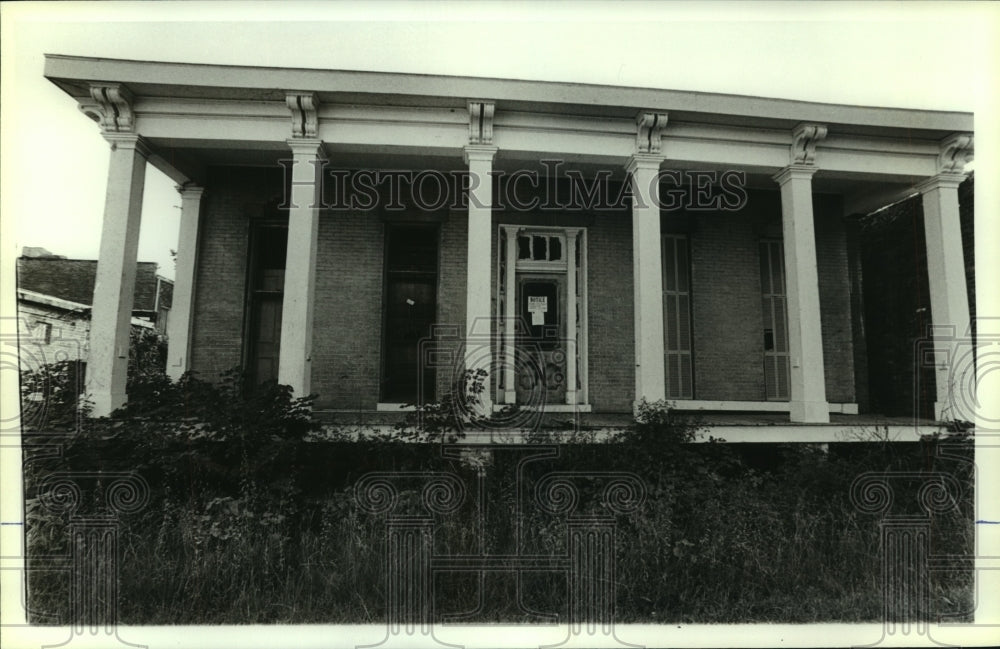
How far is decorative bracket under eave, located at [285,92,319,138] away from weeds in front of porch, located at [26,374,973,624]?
294cm

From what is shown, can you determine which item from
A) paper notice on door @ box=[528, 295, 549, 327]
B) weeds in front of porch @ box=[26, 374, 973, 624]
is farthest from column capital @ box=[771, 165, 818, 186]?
paper notice on door @ box=[528, 295, 549, 327]

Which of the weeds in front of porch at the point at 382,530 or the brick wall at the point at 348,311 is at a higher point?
the brick wall at the point at 348,311

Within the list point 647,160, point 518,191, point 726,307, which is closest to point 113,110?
point 518,191

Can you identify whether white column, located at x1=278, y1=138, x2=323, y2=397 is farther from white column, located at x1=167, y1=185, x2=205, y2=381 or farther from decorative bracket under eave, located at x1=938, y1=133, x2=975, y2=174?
decorative bracket under eave, located at x1=938, y1=133, x2=975, y2=174

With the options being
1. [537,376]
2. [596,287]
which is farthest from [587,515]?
[596,287]

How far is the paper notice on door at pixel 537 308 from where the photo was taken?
8.16m

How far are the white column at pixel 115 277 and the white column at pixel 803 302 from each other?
7.75 m

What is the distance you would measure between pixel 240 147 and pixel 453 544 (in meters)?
5.20

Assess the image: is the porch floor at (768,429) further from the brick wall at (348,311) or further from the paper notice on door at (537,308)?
the paper notice on door at (537,308)

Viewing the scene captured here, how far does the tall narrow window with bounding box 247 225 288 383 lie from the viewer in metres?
7.91

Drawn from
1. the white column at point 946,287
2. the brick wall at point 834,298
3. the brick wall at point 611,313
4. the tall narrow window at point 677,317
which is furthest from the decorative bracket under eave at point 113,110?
the white column at point 946,287

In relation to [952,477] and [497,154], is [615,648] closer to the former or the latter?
[952,477]

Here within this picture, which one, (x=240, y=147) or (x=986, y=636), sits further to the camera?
(x=240, y=147)

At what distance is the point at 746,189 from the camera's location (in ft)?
27.6
